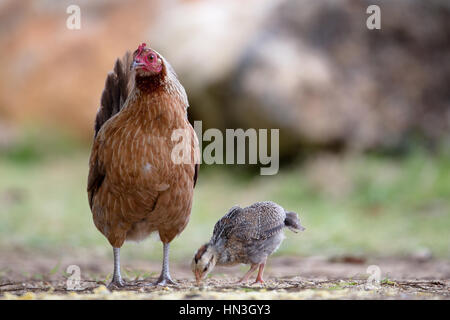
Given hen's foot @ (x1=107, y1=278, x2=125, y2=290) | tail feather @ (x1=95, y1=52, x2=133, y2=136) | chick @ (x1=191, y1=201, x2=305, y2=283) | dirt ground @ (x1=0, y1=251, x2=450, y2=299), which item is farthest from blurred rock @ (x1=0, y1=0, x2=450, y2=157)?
hen's foot @ (x1=107, y1=278, x2=125, y2=290)

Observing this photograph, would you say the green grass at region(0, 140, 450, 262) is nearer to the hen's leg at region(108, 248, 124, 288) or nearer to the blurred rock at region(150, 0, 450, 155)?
the blurred rock at region(150, 0, 450, 155)

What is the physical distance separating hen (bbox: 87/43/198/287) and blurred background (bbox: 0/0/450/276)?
10.4 ft

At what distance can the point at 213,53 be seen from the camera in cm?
1139

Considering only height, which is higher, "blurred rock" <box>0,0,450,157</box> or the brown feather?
"blurred rock" <box>0,0,450,157</box>

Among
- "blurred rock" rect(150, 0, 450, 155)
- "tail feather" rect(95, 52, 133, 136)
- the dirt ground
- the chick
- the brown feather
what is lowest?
the dirt ground

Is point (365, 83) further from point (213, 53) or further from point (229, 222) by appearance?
point (229, 222)

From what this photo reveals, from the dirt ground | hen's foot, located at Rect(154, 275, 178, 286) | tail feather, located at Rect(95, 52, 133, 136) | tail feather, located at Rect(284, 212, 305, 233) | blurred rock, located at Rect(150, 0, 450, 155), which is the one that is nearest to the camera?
the dirt ground

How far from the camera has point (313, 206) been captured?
943 centimetres

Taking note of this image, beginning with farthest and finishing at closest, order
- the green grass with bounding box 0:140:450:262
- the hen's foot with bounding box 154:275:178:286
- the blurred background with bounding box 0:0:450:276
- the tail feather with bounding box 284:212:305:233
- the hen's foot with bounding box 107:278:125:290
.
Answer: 1. the blurred background with bounding box 0:0:450:276
2. the green grass with bounding box 0:140:450:262
3. the tail feather with bounding box 284:212:305:233
4. the hen's foot with bounding box 154:275:178:286
5. the hen's foot with bounding box 107:278:125:290

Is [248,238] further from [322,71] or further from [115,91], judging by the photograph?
[322,71]

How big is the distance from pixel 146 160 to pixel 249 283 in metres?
1.17

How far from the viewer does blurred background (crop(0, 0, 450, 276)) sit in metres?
8.44
